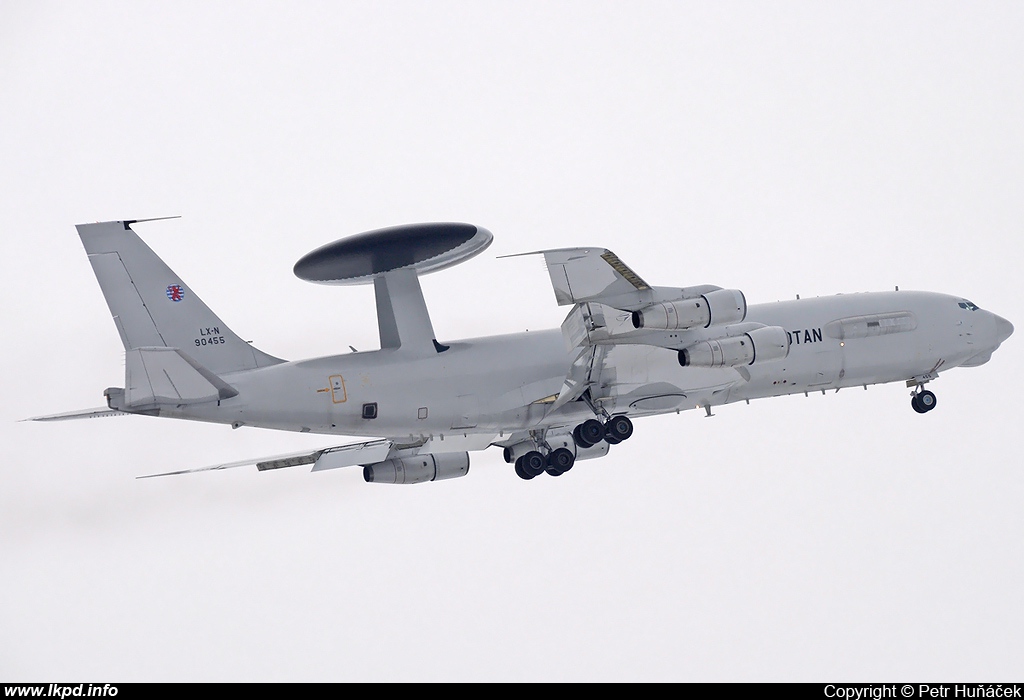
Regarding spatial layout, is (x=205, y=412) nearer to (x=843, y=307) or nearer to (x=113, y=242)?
(x=113, y=242)

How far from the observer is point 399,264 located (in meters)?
27.4

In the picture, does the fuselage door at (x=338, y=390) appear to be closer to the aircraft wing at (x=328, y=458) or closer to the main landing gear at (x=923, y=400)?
the aircraft wing at (x=328, y=458)

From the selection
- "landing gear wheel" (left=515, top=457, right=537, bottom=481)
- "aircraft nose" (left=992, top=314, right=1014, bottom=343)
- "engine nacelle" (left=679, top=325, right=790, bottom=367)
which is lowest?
"landing gear wheel" (left=515, top=457, right=537, bottom=481)

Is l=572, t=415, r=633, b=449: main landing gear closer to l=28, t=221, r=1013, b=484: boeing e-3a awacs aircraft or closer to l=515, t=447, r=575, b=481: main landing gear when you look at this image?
l=28, t=221, r=1013, b=484: boeing e-3a awacs aircraft

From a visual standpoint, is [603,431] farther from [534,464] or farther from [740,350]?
[740,350]

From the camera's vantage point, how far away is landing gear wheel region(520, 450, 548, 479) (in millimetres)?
31203

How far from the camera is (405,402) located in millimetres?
27141

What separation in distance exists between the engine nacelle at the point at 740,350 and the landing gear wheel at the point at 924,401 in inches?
289

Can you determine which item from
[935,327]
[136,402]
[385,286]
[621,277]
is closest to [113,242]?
[136,402]

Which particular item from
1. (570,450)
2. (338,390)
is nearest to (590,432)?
(570,450)

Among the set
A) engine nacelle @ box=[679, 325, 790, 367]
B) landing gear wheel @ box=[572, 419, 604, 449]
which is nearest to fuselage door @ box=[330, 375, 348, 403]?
landing gear wheel @ box=[572, 419, 604, 449]

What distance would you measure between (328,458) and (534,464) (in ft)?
19.0

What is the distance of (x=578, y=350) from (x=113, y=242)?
1096cm

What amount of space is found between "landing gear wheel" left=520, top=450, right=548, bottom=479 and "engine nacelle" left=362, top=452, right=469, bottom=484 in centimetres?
294
